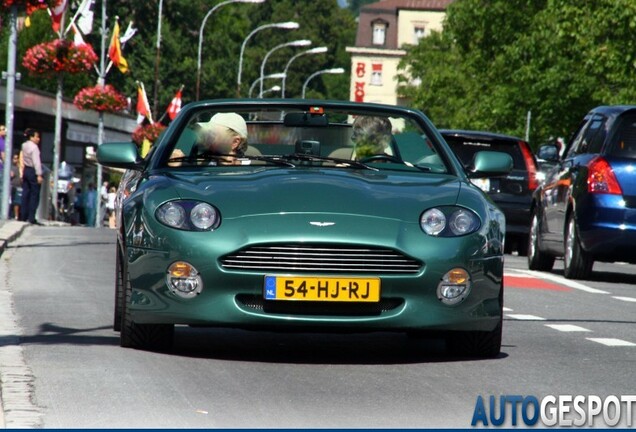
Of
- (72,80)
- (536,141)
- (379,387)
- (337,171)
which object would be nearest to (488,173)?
(337,171)

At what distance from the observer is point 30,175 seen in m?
33.2

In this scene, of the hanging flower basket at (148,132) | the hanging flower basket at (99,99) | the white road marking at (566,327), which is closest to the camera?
the white road marking at (566,327)

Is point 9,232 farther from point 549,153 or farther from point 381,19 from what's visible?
point 381,19

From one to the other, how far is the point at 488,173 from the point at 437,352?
1.15 meters

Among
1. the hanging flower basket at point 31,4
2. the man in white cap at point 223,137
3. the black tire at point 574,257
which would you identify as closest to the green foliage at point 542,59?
the hanging flower basket at point 31,4

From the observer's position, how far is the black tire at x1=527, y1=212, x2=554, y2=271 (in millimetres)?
19922

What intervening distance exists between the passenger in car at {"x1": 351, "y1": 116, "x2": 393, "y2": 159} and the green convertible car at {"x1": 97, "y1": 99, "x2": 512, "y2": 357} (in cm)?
65

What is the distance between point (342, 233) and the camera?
834 centimetres

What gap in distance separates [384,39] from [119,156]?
154274mm

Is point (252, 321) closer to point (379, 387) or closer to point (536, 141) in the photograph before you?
point (379, 387)

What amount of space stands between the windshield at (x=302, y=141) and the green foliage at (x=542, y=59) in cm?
3218

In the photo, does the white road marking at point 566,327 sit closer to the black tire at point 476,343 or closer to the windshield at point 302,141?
the windshield at point 302,141

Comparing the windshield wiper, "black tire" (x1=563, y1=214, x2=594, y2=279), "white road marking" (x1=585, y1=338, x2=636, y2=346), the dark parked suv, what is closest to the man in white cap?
the windshield wiper

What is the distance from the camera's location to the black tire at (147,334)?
8914 millimetres
